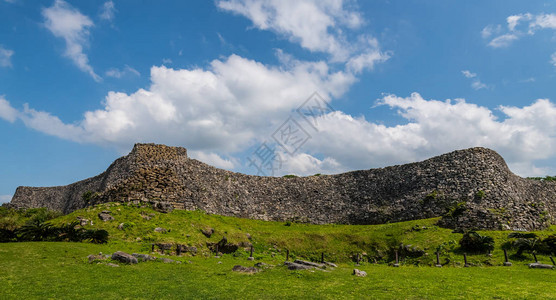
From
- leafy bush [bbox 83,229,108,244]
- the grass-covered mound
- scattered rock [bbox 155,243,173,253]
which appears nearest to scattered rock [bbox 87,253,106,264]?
the grass-covered mound

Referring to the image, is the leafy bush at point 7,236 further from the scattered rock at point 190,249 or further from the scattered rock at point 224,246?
the scattered rock at point 224,246

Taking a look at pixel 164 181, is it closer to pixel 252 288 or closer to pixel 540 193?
pixel 252 288

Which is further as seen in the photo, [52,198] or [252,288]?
[52,198]

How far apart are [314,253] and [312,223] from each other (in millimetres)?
14548

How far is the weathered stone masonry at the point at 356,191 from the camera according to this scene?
37.1 m

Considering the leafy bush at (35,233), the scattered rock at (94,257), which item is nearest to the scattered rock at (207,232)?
the leafy bush at (35,233)

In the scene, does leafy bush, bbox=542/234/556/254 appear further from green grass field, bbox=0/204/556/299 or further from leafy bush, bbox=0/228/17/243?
leafy bush, bbox=0/228/17/243

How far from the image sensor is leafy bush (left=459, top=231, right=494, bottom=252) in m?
25.8

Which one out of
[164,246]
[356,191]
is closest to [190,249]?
[164,246]

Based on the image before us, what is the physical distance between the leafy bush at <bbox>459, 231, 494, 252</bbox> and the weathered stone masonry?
26.2 ft

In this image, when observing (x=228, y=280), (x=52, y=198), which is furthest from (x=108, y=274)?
(x=52, y=198)

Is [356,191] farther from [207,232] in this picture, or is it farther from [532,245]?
[207,232]

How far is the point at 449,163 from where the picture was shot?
145 ft

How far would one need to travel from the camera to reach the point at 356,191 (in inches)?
1987
